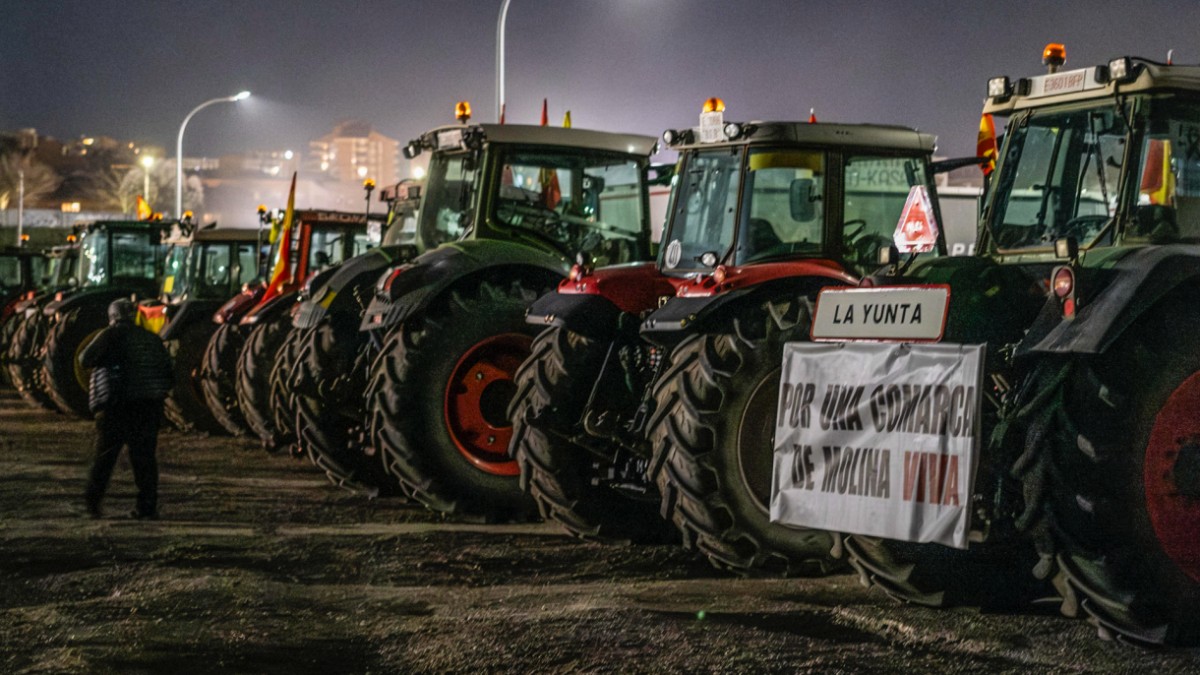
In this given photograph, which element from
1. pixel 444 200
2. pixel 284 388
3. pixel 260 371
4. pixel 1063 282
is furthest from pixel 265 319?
pixel 1063 282

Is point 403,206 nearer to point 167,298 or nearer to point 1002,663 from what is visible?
point 167,298

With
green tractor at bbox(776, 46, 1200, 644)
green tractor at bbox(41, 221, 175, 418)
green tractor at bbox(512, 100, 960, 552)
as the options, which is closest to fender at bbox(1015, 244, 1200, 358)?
green tractor at bbox(776, 46, 1200, 644)

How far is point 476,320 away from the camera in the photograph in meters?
11.6

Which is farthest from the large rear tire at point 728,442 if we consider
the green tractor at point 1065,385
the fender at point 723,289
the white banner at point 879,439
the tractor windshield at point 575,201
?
the tractor windshield at point 575,201

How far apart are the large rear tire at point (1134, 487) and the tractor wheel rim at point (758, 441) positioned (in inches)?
82.8

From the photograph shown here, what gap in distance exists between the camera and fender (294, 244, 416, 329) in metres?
13.0

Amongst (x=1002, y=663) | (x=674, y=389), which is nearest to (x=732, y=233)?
(x=674, y=389)

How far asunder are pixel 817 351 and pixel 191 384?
42.4 feet

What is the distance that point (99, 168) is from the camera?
397 ft

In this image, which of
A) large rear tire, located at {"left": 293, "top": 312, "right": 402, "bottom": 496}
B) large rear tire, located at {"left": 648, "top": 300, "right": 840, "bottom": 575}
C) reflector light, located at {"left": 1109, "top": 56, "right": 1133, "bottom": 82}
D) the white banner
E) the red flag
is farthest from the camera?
large rear tire, located at {"left": 293, "top": 312, "right": 402, "bottom": 496}

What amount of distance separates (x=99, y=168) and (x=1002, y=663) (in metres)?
122

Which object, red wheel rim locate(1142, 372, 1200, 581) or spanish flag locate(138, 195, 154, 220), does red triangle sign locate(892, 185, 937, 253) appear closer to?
red wheel rim locate(1142, 372, 1200, 581)

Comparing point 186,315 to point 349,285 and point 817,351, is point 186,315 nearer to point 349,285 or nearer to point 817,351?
point 349,285

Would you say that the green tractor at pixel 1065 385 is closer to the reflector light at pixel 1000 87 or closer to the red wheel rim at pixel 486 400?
Result: the reflector light at pixel 1000 87
